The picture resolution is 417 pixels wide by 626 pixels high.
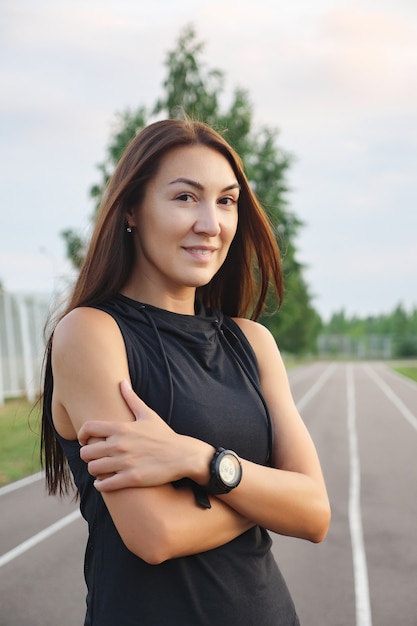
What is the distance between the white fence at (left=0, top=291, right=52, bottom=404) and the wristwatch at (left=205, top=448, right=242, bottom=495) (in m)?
20.6

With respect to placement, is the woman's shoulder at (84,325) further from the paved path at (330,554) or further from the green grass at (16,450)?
the green grass at (16,450)

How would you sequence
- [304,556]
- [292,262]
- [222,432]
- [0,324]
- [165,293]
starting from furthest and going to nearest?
[292,262] → [0,324] → [304,556] → [165,293] → [222,432]

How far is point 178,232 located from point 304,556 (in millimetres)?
5881

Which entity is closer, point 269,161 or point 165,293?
point 165,293

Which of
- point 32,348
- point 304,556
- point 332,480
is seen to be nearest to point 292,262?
point 32,348

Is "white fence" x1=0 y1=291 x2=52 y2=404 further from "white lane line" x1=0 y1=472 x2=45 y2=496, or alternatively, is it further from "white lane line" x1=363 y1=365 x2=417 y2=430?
"white lane line" x1=0 y1=472 x2=45 y2=496

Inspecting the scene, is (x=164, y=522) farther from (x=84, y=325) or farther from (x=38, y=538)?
(x=38, y=538)

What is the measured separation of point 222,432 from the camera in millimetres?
1915

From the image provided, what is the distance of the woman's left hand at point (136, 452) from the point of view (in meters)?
1.77

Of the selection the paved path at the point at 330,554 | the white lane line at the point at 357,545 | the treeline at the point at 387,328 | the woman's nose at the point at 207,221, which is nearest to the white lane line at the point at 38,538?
the paved path at the point at 330,554

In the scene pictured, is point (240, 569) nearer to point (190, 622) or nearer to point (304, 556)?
point (190, 622)

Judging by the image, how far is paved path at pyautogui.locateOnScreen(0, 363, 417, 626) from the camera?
18.9 feet

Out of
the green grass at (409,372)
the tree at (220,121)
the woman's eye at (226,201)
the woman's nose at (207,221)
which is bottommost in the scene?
the green grass at (409,372)

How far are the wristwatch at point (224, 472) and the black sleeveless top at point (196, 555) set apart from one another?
3.0 inches
